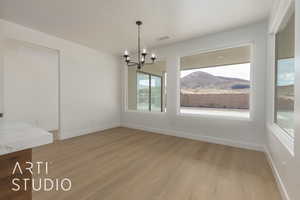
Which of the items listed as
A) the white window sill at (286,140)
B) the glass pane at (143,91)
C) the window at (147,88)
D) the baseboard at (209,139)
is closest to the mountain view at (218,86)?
the baseboard at (209,139)

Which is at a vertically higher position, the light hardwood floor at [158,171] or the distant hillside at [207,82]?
the distant hillside at [207,82]

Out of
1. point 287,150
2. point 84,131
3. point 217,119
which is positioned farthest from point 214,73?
point 84,131

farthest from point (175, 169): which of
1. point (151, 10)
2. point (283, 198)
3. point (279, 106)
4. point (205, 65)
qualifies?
point (205, 65)

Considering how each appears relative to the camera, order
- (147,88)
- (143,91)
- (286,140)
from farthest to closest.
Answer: (147,88) < (143,91) < (286,140)

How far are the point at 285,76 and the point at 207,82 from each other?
2689 mm

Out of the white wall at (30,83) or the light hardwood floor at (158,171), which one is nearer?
the light hardwood floor at (158,171)

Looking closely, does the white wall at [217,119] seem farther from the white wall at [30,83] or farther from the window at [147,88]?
the white wall at [30,83]

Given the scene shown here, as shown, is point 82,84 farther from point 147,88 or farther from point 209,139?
point 209,139

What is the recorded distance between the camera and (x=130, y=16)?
278 cm

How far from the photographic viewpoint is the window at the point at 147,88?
572 centimetres

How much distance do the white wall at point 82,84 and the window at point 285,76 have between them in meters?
4.60

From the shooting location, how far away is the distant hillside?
456 cm

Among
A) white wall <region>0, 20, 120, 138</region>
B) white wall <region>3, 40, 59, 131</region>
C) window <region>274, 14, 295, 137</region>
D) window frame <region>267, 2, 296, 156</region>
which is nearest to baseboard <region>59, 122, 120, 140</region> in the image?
white wall <region>0, 20, 120, 138</region>

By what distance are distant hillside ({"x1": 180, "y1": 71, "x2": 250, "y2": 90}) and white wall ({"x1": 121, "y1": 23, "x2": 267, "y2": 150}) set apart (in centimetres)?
75
